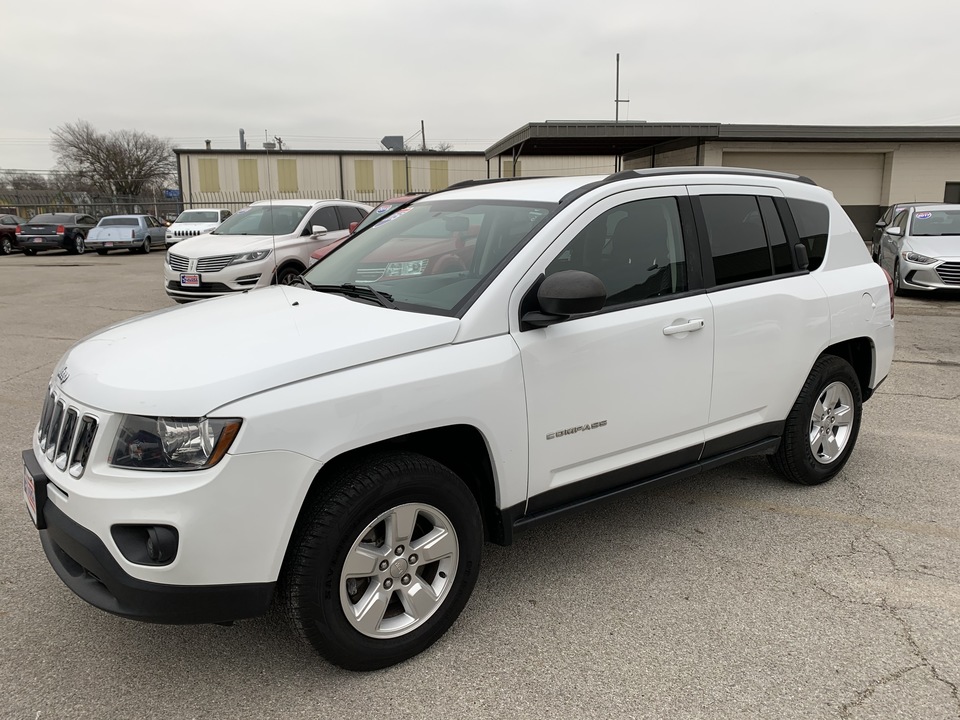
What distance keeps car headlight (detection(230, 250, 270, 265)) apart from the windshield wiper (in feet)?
24.9

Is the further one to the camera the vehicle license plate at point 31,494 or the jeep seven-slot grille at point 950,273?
the jeep seven-slot grille at point 950,273

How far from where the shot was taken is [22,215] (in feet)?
124

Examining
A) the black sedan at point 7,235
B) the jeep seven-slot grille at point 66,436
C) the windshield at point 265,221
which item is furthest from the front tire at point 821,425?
the black sedan at point 7,235

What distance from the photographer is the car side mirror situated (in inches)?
109

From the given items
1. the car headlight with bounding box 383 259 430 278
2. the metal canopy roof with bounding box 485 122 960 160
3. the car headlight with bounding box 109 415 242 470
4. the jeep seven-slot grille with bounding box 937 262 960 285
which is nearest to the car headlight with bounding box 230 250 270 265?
the car headlight with bounding box 383 259 430 278

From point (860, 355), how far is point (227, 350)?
152 inches

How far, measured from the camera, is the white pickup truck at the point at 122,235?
977 inches

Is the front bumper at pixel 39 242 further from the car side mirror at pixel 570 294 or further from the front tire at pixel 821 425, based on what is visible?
the car side mirror at pixel 570 294

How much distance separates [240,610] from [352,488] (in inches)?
20.7

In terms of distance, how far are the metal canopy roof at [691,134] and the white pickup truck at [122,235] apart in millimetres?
13116

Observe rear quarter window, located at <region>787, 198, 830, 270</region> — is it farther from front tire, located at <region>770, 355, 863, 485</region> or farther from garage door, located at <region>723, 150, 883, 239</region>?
garage door, located at <region>723, 150, 883, 239</region>

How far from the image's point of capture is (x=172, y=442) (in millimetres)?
2301

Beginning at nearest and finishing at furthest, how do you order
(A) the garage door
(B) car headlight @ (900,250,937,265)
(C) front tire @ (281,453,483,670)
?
(C) front tire @ (281,453,483,670) < (B) car headlight @ (900,250,937,265) < (A) the garage door

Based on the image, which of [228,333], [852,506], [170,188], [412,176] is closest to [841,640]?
[852,506]
